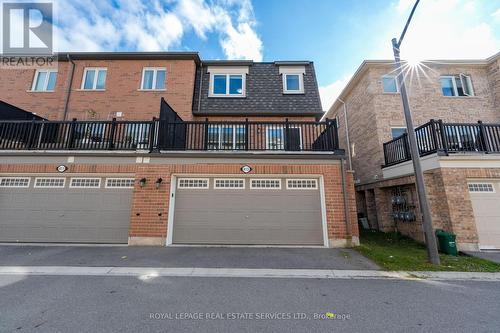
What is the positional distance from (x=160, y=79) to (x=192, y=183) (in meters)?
6.64

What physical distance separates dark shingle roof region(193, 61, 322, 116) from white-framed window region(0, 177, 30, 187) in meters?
6.94

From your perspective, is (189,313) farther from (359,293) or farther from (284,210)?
(284,210)

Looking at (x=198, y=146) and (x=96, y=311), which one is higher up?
(x=198, y=146)

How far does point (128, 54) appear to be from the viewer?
11.0 m

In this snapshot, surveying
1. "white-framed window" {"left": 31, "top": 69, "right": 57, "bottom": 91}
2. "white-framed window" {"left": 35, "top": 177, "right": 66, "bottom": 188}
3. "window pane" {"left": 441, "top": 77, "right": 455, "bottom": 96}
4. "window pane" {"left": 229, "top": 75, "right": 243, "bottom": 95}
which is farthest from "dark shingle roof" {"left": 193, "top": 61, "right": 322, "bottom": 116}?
"white-framed window" {"left": 31, "top": 69, "right": 57, "bottom": 91}

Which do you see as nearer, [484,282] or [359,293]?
[359,293]

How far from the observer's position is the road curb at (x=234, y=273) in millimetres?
4777

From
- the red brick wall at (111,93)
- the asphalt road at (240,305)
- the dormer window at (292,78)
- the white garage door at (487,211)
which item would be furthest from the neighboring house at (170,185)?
the white garage door at (487,211)

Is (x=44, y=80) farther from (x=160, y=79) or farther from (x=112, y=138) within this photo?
(x=112, y=138)

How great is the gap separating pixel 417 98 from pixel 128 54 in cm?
1553

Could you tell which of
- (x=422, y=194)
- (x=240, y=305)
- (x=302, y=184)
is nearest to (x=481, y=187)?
(x=422, y=194)

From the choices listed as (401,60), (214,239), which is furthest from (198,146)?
(401,60)

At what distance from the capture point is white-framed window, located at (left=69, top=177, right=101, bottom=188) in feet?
25.3

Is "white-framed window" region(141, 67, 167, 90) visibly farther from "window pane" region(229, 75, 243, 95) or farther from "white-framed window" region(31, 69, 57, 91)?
"white-framed window" region(31, 69, 57, 91)
